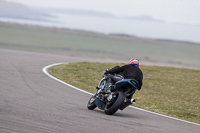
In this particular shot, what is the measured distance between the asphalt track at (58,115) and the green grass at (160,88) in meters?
1.76

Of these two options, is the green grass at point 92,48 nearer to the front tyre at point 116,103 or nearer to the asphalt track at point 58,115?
the asphalt track at point 58,115

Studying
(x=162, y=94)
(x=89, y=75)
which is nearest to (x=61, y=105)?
(x=162, y=94)

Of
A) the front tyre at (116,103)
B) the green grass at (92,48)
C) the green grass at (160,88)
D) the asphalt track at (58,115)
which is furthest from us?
the green grass at (92,48)

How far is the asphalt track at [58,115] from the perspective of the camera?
7.90 metres

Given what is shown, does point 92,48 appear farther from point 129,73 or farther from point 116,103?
point 116,103

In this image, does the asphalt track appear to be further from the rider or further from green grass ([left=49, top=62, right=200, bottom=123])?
green grass ([left=49, top=62, right=200, bottom=123])

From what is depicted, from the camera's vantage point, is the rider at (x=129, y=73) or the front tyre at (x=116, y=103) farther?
the rider at (x=129, y=73)

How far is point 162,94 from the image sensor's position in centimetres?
1652

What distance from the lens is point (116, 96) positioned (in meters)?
10.3

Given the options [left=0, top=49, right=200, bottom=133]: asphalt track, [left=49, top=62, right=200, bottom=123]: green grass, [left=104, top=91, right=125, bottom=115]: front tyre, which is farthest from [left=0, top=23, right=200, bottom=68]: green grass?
[left=104, top=91, right=125, bottom=115]: front tyre

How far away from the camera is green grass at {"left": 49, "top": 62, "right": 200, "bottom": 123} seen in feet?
44.8

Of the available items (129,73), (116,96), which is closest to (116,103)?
(116,96)

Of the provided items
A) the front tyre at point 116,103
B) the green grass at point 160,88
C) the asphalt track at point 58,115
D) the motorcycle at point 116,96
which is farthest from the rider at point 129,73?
the green grass at point 160,88

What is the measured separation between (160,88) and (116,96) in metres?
7.73
